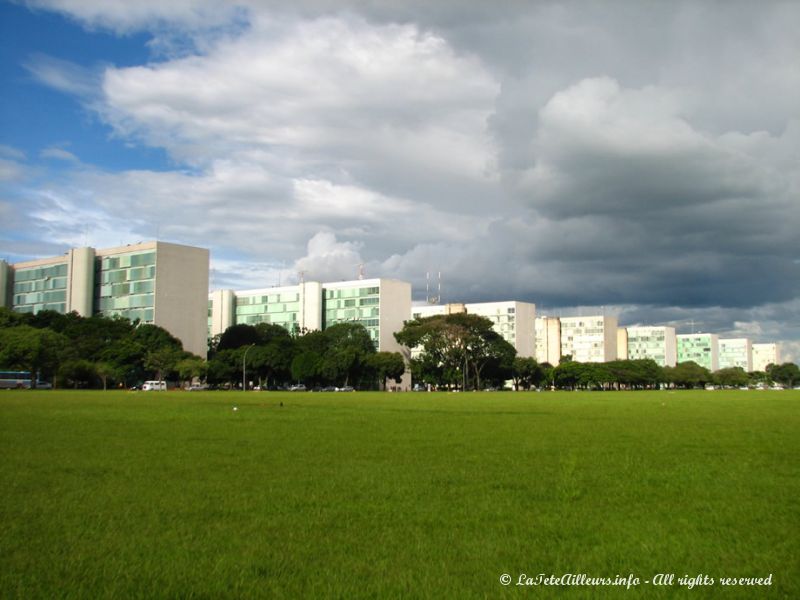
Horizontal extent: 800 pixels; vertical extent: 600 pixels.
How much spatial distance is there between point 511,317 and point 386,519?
180541 mm

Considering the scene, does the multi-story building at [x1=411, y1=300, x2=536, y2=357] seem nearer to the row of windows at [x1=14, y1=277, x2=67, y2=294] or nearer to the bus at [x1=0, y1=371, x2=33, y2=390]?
the row of windows at [x1=14, y1=277, x2=67, y2=294]

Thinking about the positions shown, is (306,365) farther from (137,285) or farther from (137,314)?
(137,285)

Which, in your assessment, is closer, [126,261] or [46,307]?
[126,261]

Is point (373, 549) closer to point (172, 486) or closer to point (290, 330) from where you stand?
point (172, 486)

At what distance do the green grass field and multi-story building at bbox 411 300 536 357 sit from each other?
557 ft

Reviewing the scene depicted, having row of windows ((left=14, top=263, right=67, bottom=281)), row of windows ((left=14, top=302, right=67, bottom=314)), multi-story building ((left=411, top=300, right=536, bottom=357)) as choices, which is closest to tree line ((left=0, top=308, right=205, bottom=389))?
row of windows ((left=14, top=302, right=67, bottom=314))

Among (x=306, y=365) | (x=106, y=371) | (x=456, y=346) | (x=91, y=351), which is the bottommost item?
(x=106, y=371)

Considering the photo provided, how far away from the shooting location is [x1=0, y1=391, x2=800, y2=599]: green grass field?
657cm

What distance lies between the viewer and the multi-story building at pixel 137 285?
5305 inches

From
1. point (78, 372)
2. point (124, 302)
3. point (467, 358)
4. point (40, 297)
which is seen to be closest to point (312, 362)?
point (467, 358)

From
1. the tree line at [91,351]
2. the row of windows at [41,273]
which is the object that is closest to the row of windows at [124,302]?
the tree line at [91,351]

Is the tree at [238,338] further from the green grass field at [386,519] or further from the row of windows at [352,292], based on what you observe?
the green grass field at [386,519]

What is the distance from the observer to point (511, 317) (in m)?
187

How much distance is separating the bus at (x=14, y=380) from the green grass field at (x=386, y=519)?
344ft
